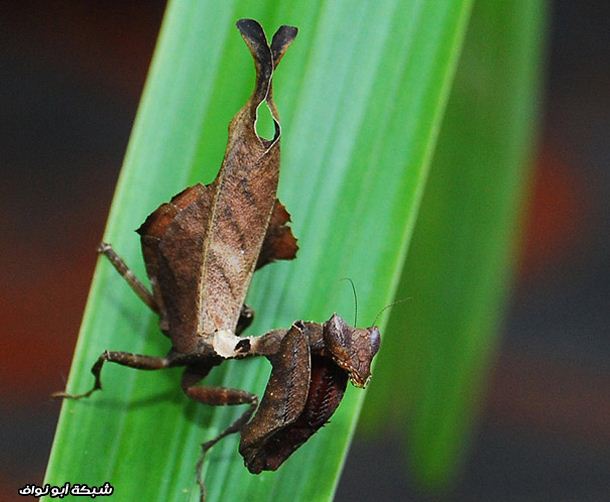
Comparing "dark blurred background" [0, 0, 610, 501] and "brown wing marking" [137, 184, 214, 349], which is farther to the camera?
"dark blurred background" [0, 0, 610, 501]

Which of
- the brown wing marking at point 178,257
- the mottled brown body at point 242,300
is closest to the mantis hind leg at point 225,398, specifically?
the mottled brown body at point 242,300

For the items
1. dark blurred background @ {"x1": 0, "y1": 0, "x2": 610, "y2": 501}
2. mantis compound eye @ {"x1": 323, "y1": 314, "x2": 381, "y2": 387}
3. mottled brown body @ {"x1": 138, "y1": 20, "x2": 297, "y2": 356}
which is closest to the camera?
mantis compound eye @ {"x1": 323, "y1": 314, "x2": 381, "y2": 387}

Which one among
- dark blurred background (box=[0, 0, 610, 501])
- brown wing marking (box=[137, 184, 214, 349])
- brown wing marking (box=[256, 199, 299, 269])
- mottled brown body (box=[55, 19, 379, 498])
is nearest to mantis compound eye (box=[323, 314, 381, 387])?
mottled brown body (box=[55, 19, 379, 498])

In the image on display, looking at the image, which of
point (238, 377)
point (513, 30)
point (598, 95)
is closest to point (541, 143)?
point (598, 95)

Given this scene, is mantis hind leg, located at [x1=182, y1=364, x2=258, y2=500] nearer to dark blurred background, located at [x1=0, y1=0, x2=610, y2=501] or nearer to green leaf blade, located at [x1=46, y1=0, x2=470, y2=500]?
green leaf blade, located at [x1=46, y1=0, x2=470, y2=500]

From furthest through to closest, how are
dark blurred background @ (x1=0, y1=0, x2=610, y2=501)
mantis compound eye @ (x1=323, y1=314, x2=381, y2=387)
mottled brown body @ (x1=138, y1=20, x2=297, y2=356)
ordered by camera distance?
dark blurred background @ (x1=0, y1=0, x2=610, y2=501) < mottled brown body @ (x1=138, y1=20, x2=297, y2=356) < mantis compound eye @ (x1=323, y1=314, x2=381, y2=387)

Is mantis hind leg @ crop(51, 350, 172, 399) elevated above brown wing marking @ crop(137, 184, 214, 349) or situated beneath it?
situated beneath

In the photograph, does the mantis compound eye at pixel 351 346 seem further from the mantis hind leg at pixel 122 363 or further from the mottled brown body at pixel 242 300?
the mantis hind leg at pixel 122 363

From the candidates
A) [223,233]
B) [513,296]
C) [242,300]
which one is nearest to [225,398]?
[242,300]
